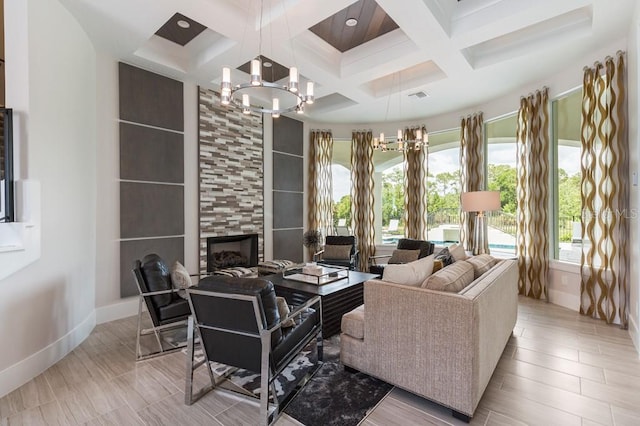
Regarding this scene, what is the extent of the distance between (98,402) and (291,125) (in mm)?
5680

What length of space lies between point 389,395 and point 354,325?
1.83 feet

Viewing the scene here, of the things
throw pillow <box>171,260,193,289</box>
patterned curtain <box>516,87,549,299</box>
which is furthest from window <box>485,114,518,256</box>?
throw pillow <box>171,260,193,289</box>

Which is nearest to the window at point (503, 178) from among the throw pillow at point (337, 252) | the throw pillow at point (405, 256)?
the throw pillow at point (405, 256)

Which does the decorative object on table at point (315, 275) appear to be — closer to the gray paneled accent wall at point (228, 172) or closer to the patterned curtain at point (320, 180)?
the gray paneled accent wall at point (228, 172)

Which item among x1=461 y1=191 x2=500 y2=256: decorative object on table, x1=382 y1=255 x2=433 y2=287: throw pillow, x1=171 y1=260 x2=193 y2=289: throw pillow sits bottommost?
x1=171 y1=260 x2=193 y2=289: throw pillow

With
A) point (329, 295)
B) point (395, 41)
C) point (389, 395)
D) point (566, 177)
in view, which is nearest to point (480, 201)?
point (566, 177)

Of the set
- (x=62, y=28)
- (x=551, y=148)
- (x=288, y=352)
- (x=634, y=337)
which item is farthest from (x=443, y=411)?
(x=62, y=28)

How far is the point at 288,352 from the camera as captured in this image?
224 centimetres

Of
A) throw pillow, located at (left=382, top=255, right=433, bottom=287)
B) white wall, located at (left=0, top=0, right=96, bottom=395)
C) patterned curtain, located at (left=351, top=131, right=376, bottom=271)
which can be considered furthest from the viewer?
patterned curtain, located at (left=351, top=131, right=376, bottom=271)

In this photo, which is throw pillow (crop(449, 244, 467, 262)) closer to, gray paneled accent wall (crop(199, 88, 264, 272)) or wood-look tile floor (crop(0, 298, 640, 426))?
wood-look tile floor (crop(0, 298, 640, 426))

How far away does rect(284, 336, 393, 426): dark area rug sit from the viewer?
209 centimetres

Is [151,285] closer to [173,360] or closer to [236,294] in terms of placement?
[173,360]

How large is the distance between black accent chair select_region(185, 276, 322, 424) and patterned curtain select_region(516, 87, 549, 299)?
442 cm

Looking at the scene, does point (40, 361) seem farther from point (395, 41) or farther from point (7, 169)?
point (395, 41)
